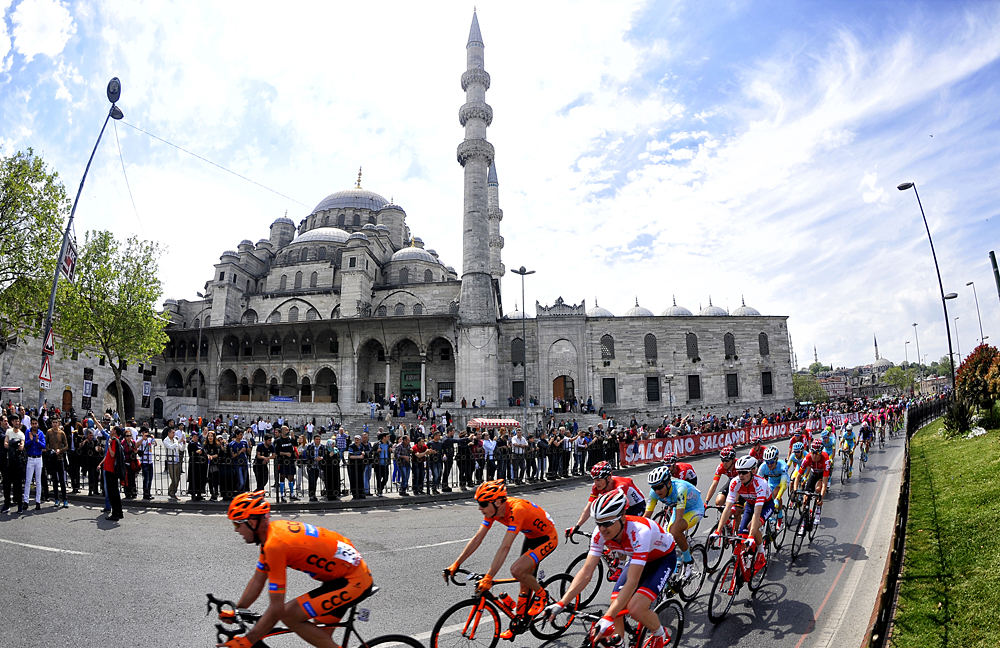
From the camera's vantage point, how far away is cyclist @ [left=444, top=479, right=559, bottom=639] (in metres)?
4.31

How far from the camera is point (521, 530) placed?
183 inches

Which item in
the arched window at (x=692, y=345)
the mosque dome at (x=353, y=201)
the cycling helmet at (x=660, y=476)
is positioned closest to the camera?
the cycling helmet at (x=660, y=476)

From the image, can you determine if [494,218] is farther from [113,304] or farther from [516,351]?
[113,304]

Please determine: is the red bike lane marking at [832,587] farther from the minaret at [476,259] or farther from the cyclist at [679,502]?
the minaret at [476,259]

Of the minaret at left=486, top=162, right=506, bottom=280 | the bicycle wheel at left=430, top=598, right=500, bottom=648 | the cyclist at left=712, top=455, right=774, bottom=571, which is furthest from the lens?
the minaret at left=486, top=162, right=506, bottom=280

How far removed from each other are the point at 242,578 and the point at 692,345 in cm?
3871

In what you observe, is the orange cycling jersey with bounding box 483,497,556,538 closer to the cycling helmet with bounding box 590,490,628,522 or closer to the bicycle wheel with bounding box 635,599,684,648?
the cycling helmet with bounding box 590,490,628,522

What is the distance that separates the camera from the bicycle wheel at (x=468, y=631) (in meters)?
3.90

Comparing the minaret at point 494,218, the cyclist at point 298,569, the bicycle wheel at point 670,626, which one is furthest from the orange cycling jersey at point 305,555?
the minaret at point 494,218

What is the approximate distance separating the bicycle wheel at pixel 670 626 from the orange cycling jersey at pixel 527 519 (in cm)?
111

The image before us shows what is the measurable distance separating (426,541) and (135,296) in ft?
77.4

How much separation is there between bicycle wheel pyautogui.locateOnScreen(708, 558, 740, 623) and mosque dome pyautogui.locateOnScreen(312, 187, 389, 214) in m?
57.2

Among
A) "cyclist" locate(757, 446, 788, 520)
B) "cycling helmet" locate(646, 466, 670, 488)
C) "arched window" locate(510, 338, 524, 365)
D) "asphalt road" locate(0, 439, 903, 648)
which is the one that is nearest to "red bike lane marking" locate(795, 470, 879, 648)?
"asphalt road" locate(0, 439, 903, 648)

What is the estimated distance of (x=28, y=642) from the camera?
4.36 m
